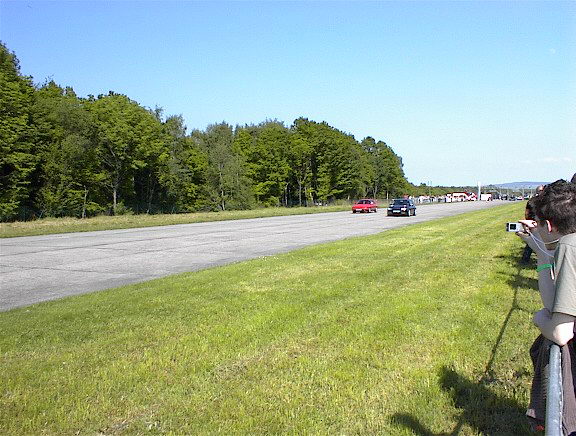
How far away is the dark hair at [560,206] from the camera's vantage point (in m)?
2.64

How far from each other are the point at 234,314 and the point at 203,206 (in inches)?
2695

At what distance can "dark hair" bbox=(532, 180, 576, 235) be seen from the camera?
104 inches

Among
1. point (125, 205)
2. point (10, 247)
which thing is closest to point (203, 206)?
point (125, 205)

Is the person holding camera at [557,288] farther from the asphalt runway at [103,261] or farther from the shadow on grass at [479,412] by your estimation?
the asphalt runway at [103,261]

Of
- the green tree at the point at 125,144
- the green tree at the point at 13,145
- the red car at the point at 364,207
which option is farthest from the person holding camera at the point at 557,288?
the green tree at the point at 125,144

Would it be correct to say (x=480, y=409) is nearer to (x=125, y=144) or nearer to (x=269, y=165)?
(x=125, y=144)

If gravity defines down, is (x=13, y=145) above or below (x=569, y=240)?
above

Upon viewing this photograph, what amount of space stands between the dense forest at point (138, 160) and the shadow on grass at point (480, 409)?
46.8 meters

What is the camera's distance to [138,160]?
6081 centimetres

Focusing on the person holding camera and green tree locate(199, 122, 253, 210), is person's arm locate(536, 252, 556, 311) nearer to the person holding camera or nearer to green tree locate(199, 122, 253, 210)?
the person holding camera

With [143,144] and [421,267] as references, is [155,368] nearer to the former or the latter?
[421,267]

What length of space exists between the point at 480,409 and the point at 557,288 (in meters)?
1.98

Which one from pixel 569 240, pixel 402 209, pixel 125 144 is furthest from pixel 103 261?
pixel 125 144

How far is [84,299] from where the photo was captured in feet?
28.2
